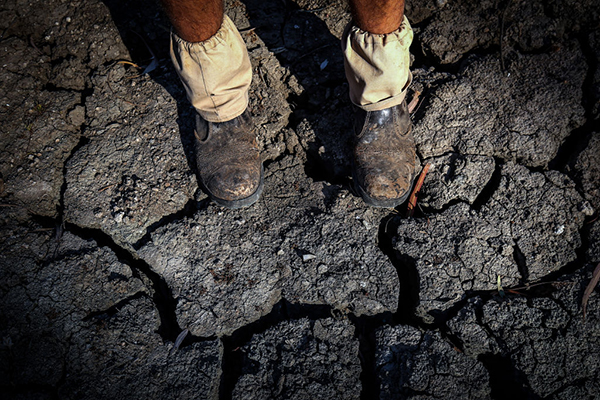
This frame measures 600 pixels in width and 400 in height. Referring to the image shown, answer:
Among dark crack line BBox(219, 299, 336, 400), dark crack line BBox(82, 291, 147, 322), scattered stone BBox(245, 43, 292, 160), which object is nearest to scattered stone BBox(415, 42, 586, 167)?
scattered stone BBox(245, 43, 292, 160)

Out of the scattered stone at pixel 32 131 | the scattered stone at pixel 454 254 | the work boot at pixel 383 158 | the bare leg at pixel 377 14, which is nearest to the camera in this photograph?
the bare leg at pixel 377 14

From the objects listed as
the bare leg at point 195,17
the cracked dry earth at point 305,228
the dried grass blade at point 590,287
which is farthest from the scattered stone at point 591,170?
the bare leg at point 195,17

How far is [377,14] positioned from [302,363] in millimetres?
1577

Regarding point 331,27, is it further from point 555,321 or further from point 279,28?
point 555,321

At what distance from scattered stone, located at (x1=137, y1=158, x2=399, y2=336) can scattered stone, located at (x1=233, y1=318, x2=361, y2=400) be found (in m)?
0.13

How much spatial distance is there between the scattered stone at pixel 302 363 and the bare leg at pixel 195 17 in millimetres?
1411

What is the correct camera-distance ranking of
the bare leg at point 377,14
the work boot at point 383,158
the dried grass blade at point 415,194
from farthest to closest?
the dried grass blade at point 415,194 < the work boot at point 383,158 < the bare leg at point 377,14

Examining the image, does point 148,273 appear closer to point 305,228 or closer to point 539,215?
point 305,228

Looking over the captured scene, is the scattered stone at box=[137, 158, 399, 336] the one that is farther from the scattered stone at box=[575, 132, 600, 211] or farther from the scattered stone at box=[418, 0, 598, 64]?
the scattered stone at box=[418, 0, 598, 64]

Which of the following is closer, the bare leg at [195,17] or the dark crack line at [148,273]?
the bare leg at [195,17]

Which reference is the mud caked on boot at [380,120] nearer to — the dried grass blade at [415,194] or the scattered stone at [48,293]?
the dried grass blade at [415,194]

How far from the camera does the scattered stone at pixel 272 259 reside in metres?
1.89

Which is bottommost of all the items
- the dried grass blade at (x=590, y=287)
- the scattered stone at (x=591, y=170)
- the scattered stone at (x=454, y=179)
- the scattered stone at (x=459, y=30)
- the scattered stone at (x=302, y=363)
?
the scattered stone at (x=302, y=363)

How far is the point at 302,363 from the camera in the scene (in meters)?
1.74
